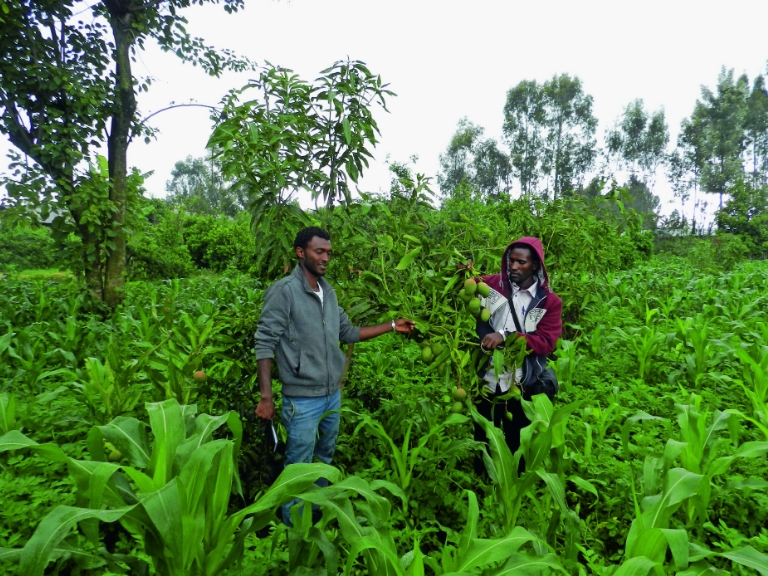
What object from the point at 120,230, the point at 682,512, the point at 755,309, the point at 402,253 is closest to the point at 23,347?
the point at 120,230

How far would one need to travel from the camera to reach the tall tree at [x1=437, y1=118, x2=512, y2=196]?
37594 mm

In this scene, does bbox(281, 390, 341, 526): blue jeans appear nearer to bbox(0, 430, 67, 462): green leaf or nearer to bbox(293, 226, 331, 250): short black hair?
bbox(293, 226, 331, 250): short black hair

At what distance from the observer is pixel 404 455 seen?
108 inches

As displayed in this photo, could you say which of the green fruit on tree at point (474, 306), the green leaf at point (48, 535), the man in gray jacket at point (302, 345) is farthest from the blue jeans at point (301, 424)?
the green leaf at point (48, 535)

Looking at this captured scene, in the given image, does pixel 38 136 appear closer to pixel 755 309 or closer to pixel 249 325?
pixel 249 325

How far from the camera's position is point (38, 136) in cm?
582

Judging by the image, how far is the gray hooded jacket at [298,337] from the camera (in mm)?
2422

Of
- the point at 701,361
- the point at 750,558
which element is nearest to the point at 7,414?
the point at 750,558

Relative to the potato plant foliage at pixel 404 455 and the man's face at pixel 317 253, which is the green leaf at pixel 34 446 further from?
the man's face at pixel 317 253

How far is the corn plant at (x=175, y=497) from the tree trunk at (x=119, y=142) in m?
5.43

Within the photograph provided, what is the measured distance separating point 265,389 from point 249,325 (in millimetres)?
505

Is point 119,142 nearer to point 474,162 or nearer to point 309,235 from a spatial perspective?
point 309,235

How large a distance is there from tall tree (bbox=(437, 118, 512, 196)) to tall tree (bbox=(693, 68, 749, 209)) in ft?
44.4

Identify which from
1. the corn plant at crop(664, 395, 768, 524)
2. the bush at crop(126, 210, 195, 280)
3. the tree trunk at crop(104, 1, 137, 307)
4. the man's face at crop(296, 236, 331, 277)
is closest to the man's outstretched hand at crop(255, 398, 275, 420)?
the man's face at crop(296, 236, 331, 277)
